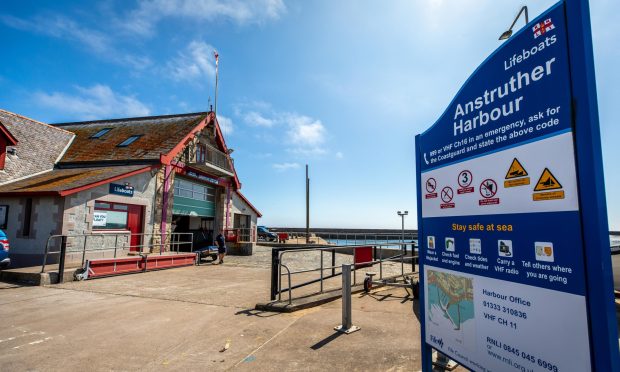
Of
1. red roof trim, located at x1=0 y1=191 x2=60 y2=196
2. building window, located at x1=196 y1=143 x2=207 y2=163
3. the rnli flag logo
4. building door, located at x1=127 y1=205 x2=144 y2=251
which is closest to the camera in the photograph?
the rnli flag logo

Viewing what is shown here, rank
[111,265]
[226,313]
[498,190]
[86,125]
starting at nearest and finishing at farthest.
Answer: [498,190] < [226,313] < [111,265] < [86,125]

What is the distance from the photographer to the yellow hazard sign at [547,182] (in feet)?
6.52

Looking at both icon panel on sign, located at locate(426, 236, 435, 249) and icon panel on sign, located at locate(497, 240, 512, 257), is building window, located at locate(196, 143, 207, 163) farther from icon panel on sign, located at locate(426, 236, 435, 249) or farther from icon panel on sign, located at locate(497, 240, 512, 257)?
icon panel on sign, located at locate(497, 240, 512, 257)

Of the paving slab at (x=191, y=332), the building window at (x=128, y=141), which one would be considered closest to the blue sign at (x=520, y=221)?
the paving slab at (x=191, y=332)

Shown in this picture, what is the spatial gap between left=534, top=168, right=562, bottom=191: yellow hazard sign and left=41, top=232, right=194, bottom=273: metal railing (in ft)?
34.3

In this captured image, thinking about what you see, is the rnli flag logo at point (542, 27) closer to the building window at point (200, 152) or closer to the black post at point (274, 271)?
the black post at point (274, 271)

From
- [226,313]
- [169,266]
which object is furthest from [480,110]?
[169,266]

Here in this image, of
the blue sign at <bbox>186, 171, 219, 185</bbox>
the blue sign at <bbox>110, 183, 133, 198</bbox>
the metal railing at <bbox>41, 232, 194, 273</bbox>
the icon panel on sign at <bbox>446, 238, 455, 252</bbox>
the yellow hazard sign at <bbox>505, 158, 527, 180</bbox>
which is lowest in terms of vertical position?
the metal railing at <bbox>41, 232, 194, 273</bbox>

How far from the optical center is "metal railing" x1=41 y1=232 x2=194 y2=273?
9975 mm

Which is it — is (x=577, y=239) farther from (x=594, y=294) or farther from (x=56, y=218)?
(x=56, y=218)

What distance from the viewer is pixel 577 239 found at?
1868 mm

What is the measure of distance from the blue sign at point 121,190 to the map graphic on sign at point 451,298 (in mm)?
13937

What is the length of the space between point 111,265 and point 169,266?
8.83 feet

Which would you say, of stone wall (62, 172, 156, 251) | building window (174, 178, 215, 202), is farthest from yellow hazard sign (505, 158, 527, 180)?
building window (174, 178, 215, 202)
